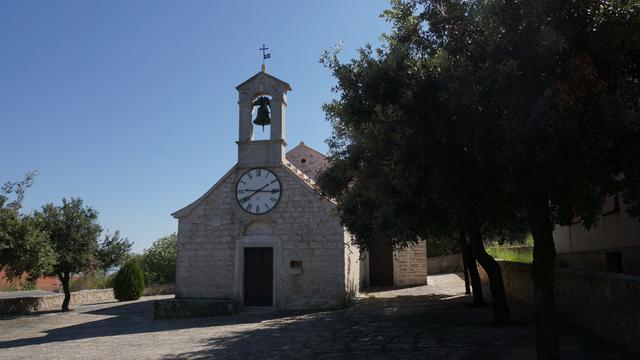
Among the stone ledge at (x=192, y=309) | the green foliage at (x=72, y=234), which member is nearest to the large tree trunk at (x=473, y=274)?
the stone ledge at (x=192, y=309)

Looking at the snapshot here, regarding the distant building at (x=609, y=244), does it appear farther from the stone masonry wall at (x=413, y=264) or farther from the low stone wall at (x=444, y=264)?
the low stone wall at (x=444, y=264)

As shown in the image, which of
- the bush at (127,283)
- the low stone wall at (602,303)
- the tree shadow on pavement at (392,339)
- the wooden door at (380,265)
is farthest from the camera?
the wooden door at (380,265)

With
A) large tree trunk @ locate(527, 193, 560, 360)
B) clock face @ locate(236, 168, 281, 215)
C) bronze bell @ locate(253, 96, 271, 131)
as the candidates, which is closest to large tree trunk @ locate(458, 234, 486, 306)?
clock face @ locate(236, 168, 281, 215)

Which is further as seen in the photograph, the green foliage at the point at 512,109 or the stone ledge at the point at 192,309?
the stone ledge at the point at 192,309

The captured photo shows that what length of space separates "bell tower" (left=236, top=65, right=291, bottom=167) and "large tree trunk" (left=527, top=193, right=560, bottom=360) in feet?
36.7

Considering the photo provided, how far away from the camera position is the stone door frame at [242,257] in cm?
1634

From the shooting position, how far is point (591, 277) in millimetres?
8641

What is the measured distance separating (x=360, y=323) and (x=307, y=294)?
4.13m

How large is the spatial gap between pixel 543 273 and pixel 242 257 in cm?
1176

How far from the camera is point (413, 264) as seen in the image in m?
24.3

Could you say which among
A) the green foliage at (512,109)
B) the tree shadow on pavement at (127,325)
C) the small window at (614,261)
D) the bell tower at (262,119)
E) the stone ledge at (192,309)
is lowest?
the tree shadow on pavement at (127,325)

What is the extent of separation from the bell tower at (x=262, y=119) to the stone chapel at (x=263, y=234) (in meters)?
0.04

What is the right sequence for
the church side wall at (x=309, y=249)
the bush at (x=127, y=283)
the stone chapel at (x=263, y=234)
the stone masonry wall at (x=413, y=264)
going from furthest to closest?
the stone masonry wall at (x=413, y=264) < the bush at (x=127, y=283) < the stone chapel at (x=263, y=234) < the church side wall at (x=309, y=249)

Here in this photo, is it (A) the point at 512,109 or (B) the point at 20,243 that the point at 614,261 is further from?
(B) the point at 20,243
